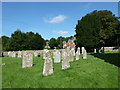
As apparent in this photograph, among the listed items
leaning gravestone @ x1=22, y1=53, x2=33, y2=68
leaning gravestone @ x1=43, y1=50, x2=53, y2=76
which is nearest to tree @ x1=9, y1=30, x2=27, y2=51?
leaning gravestone @ x1=22, y1=53, x2=33, y2=68

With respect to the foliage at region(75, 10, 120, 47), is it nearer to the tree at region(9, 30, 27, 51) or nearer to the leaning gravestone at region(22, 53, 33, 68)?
the tree at region(9, 30, 27, 51)

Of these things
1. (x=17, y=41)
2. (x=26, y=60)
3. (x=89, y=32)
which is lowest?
(x=26, y=60)

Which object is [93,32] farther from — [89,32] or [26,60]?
[26,60]

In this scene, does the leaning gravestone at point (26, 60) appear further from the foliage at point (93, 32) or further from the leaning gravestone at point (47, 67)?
the foliage at point (93, 32)

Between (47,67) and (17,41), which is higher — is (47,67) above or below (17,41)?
below

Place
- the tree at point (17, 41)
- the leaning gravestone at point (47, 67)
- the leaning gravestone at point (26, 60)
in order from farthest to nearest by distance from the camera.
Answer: the tree at point (17, 41)
the leaning gravestone at point (26, 60)
the leaning gravestone at point (47, 67)

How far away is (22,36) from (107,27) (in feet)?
101

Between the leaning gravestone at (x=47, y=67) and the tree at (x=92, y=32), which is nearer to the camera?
the leaning gravestone at (x=47, y=67)

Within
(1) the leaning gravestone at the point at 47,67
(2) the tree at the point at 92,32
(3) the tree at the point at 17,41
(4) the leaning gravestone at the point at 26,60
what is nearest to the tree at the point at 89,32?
(2) the tree at the point at 92,32

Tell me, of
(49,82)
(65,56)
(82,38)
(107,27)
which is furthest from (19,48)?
(49,82)

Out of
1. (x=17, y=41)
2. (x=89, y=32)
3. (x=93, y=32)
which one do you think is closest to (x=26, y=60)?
(x=89, y=32)

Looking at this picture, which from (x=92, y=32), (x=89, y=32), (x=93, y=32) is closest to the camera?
(x=89, y=32)

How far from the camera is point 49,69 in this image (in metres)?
8.04

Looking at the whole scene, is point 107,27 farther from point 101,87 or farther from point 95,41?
point 101,87
